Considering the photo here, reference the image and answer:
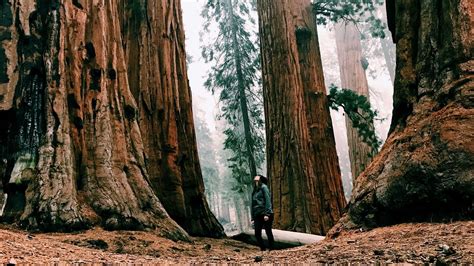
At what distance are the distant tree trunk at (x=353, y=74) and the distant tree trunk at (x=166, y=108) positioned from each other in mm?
7491

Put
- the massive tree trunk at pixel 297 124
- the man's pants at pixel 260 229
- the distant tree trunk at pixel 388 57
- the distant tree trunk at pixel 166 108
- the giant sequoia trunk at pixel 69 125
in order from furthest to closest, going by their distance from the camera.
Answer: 1. the distant tree trunk at pixel 388 57
2. the massive tree trunk at pixel 297 124
3. the distant tree trunk at pixel 166 108
4. the man's pants at pixel 260 229
5. the giant sequoia trunk at pixel 69 125

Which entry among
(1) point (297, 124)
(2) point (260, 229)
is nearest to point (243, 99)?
(1) point (297, 124)

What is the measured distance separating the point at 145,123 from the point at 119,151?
166 centimetres

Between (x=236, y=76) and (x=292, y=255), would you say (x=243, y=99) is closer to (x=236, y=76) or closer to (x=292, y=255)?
(x=236, y=76)

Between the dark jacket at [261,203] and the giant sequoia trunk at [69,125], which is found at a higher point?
the giant sequoia trunk at [69,125]

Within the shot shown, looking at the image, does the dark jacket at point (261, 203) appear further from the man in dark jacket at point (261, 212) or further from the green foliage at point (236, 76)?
the green foliage at point (236, 76)

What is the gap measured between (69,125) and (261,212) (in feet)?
9.41

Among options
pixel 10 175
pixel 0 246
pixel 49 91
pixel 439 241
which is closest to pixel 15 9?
pixel 49 91

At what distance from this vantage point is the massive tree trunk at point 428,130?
366 cm

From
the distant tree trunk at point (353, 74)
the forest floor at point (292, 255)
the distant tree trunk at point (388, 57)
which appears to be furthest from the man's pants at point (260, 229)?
the distant tree trunk at point (388, 57)

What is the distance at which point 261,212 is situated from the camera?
650cm

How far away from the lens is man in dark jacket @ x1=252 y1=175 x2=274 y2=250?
21.0ft

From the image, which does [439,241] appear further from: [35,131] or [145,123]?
[145,123]

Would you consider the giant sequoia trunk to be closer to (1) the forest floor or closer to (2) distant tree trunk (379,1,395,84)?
(1) the forest floor
